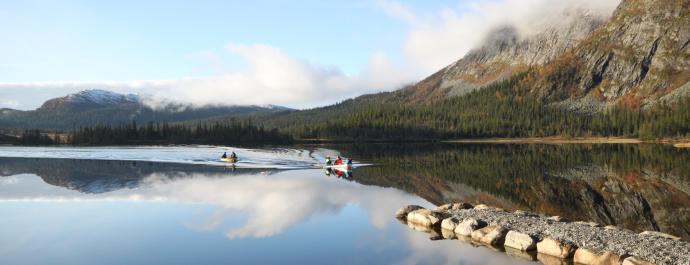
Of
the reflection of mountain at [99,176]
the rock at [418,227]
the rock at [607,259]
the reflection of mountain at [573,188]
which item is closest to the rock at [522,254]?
the rock at [607,259]

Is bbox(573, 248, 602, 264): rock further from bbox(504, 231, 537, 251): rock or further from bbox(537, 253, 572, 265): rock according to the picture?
bbox(504, 231, 537, 251): rock

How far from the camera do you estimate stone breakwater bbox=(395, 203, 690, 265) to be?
26.0m

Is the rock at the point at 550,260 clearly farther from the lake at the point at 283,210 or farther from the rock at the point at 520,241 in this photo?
the lake at the point at 283,210

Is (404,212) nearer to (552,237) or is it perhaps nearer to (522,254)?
(522,254)

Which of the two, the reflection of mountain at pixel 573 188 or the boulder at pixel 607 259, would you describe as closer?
the boulder at pixel 607 259

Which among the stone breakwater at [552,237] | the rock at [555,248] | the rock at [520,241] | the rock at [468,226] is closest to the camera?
the stone breakwater at [552,237]

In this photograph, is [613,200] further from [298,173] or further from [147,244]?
[298,173]

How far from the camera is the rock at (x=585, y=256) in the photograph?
2619cm

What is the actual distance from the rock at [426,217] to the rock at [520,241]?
21.6 feet

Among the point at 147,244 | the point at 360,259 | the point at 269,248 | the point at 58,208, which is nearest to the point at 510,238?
the point at 360,259

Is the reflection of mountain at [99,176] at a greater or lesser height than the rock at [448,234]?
greater

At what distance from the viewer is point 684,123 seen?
185125 mm

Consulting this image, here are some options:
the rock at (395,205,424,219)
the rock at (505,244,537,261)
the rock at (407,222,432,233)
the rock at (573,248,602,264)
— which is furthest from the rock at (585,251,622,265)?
the rock at (395,205,424,219)

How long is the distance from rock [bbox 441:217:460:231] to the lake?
216 centimetres
